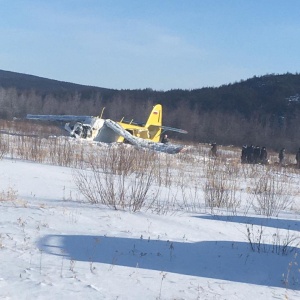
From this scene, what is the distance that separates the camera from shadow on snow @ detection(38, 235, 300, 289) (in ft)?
17.9

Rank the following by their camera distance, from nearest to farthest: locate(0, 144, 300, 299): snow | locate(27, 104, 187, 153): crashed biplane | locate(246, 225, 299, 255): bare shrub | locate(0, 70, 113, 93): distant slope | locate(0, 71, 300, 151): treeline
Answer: locate(0, 144, 300, 299): snow < locate(246, 225, 299, 255): bare shrub < locate(27, 104, 187, 153): crashed biplane < locate(0, 71, 300, 151): treeline < locate(0, 70, 113, 93): distant slope

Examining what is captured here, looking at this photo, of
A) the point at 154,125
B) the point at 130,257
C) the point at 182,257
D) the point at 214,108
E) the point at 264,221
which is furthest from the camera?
the point at 214,108

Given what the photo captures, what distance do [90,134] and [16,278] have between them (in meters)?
31.1

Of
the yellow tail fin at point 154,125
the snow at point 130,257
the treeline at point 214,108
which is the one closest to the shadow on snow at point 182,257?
the snow at point 130,257

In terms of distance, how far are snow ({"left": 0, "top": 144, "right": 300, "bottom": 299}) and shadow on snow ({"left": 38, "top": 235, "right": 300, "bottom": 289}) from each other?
0.01 meters

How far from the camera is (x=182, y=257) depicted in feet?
19.4

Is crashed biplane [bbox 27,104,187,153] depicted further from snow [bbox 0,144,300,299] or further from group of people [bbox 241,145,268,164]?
snow [bbox 0,144,300,299]

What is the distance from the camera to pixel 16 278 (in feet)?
15.0

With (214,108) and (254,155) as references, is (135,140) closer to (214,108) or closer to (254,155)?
(254,155)

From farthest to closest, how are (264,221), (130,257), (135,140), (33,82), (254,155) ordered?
(33,82)
(135,140)
(254,155)
(264,221)
(130,257)

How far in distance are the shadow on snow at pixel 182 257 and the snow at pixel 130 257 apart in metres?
0.01

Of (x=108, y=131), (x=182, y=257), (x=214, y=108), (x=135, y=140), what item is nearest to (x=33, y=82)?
(x=214, y=108)

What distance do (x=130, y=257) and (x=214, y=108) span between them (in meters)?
106

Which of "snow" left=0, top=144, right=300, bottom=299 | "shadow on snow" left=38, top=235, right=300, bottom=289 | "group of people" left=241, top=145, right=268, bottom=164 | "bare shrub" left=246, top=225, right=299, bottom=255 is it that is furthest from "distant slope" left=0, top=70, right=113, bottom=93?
"shadow on snow" left=38, top=235, right=300, bottom=289
